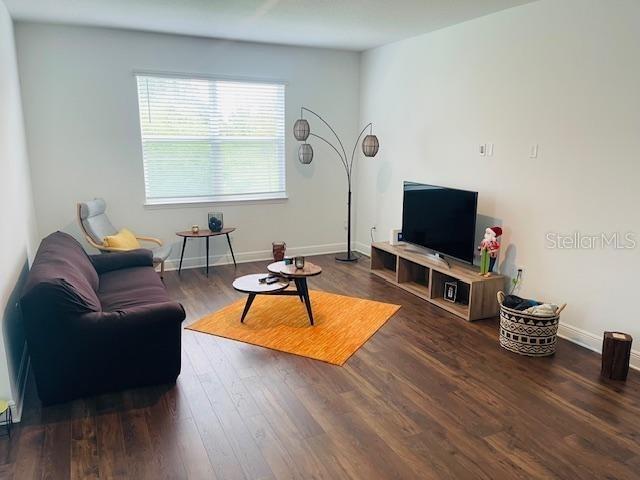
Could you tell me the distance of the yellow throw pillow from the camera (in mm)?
4562

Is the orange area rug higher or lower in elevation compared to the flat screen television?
lower

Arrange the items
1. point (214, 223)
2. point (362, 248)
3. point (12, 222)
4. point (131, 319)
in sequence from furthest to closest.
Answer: point (362, 248) → point (214, 223) → point (12, 222) → point (131, 319)

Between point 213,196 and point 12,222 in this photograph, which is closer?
point 12,222

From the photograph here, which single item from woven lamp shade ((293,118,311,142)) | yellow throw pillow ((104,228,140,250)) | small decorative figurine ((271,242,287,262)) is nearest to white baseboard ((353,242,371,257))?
small decorative figurine ((271,242,287,262))

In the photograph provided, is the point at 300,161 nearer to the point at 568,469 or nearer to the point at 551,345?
the point at 551,345

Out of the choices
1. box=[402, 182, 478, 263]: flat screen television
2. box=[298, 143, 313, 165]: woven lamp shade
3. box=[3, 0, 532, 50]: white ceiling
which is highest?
box=[3, 0, 532, 50]: white ceiling

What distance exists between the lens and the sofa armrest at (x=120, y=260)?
410cm

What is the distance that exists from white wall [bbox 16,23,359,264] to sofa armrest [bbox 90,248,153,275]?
3.67 ft

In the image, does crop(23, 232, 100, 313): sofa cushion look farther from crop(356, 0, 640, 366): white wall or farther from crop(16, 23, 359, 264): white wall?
crop(356, 0, 640, 366): white wall

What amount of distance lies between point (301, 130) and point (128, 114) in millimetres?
1876

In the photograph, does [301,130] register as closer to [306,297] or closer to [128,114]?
[128,114]

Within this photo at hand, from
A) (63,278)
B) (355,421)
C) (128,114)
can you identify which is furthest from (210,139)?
(355,421)

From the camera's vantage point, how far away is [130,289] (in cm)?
355

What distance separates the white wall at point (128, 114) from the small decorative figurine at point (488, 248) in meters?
2.65
